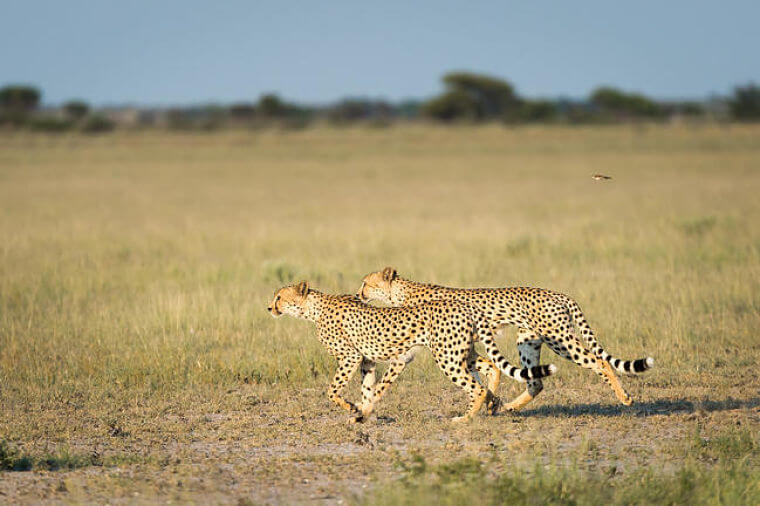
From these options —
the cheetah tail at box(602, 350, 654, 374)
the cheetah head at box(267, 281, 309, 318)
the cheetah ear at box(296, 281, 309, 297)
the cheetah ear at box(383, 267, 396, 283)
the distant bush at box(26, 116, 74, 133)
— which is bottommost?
the cheetah tail at box(602, 350, 654, 374)

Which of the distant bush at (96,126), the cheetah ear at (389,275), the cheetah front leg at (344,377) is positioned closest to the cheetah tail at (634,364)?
the cheetah front leg at (344,377)

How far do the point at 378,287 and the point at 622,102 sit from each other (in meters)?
91.9

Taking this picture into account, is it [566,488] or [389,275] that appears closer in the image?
[566,488]

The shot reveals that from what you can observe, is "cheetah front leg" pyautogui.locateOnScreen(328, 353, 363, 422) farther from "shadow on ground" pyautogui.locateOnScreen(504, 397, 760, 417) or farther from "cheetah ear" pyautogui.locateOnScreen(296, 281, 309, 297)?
"shadow on ground" pyautogui.locateOnScreen(504, 397, 760, 417)

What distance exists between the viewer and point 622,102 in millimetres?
95938

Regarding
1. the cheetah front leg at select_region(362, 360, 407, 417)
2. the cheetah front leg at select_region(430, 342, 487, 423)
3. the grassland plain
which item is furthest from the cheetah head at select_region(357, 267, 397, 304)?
the cheetah front leg at select_region(430, 342, 487, 423)

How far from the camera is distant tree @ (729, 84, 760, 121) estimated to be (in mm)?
68044

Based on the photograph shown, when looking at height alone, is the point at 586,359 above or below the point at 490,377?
above

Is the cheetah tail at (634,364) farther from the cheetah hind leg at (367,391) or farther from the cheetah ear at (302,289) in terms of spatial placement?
the cheetah ear at (302,289)

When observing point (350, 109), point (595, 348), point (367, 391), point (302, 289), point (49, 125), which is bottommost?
point (367, 391)

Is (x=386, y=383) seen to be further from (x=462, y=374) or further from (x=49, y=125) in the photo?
(x=49, y=125)

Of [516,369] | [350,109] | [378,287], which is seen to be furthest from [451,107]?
[516,369]

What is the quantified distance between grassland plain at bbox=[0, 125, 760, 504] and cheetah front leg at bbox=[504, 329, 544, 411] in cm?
13

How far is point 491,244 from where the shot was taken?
15789mm
